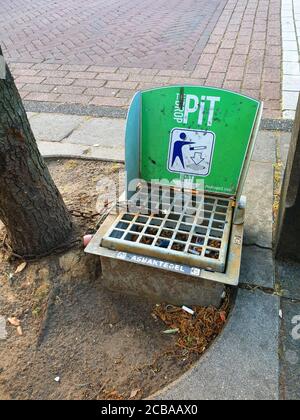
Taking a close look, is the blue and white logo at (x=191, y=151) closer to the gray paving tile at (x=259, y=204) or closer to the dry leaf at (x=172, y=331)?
the gray paving tile at (x=259, y=204)

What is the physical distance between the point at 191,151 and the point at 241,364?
1195 mm

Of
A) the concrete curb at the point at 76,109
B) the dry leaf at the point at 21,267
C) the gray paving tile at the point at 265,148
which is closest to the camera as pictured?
the dry leaf at the point at 21,267

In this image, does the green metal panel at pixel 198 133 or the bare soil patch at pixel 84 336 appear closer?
the bare soil patch at pixel 84 336

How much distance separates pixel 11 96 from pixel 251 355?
1.74m

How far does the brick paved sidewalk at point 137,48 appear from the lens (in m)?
4.95

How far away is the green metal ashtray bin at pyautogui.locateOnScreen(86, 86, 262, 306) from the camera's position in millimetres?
2037

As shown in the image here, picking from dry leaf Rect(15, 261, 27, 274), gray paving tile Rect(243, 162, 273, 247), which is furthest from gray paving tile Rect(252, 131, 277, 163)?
dry leaf Rect(15, 261, 27, 274)

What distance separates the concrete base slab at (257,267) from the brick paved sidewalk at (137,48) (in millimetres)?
2179

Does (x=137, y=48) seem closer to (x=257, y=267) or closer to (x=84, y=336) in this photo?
(x=257, y=267)

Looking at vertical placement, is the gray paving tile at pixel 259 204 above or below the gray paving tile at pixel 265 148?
below

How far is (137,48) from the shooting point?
6273 millimetres

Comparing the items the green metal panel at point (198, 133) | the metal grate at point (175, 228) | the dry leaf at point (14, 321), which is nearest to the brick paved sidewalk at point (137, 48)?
the green metal panel at point (198, 133)

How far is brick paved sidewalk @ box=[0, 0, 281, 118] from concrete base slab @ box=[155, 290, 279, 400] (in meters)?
2.68

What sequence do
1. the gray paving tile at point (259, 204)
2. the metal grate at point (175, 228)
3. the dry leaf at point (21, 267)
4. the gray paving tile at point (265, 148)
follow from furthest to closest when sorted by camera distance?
the gray paving tile at point (265, 148) < the gray paving tile at point (259, 204) < the dry leaf at point (21, 267) < the metal grate at point (175, 228)
